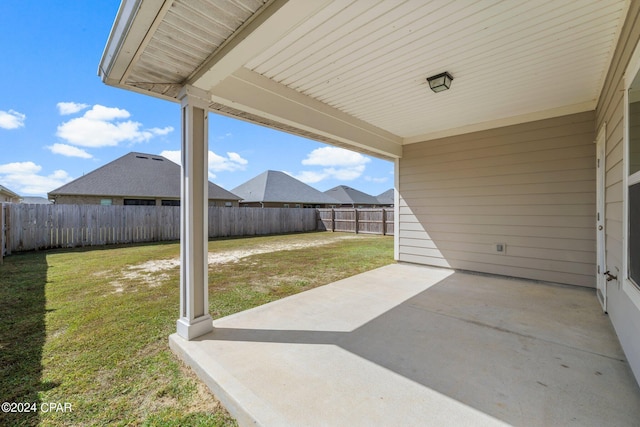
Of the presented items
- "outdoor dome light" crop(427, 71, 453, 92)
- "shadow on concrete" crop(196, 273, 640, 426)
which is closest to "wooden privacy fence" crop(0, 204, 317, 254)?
"shadow on concrete" crop(196, 273, 640, 426)

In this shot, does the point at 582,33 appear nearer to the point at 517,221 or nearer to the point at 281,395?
the point at 517,221

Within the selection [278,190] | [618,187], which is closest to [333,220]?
[278,190]

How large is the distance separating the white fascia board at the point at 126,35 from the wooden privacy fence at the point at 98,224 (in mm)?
6585

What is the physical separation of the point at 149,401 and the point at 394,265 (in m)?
4.81

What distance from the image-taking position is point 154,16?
1.58 metres

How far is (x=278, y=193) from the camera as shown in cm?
2009

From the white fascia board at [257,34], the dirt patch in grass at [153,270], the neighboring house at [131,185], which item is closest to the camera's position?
the white fascia board at [257,34]

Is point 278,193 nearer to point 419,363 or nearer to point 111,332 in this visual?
point 111,332

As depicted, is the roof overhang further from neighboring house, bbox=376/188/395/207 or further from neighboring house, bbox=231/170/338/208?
neighboring house, bbox=376/188/395/207

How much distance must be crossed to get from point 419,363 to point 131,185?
1542 centimetres

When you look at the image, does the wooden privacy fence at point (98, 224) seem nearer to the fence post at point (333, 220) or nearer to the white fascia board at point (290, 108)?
the fence post at point (333, 220)

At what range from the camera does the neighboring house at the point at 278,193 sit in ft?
63.8

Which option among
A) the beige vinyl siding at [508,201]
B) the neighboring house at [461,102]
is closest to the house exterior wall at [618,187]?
the neighboring house at [461,102]

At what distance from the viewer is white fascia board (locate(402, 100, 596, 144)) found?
3.89 metres
